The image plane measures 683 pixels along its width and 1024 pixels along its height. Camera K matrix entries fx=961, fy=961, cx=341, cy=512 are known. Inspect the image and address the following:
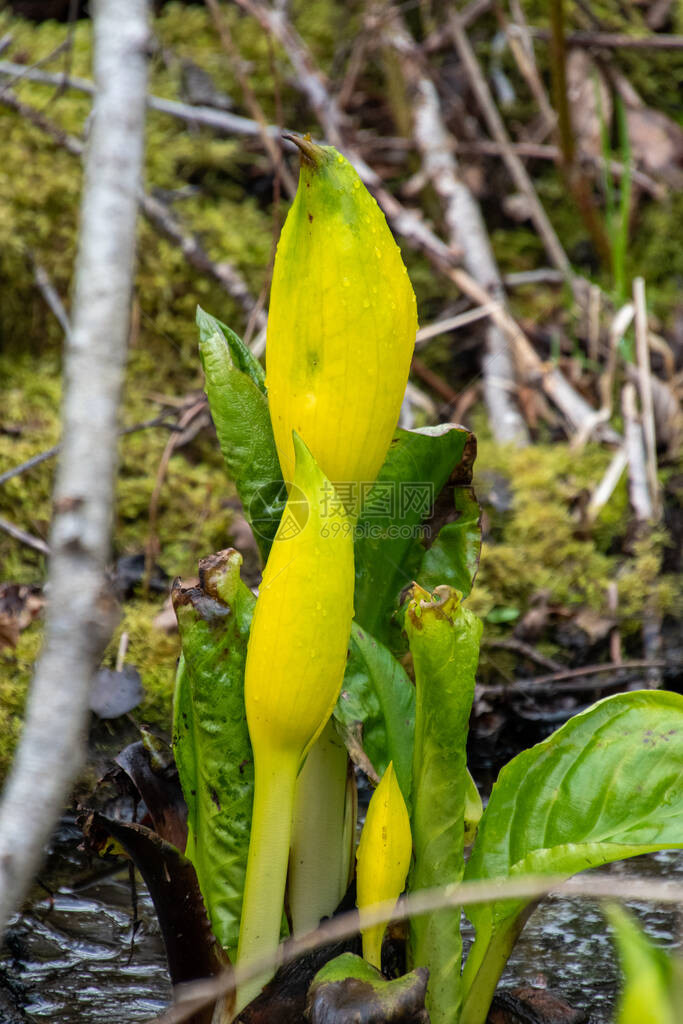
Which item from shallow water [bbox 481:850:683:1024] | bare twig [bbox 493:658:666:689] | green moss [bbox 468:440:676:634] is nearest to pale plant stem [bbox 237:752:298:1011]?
shallow water [bbox 481:850:683:1024]

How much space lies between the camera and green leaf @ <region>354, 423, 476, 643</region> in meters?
1.08

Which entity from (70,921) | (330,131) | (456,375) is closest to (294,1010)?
(70,921)

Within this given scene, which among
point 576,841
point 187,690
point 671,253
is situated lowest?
point 576,841

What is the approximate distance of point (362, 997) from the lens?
2.78 feet

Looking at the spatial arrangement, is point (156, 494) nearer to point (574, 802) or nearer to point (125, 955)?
point (125, 955)

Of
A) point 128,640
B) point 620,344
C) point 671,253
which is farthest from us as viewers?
point 671,253

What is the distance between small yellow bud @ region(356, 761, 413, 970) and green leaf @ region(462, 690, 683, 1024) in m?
0.08

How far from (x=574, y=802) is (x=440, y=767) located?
0.45 ft

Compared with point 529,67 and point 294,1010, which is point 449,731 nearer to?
point 294,1010

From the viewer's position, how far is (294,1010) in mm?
936

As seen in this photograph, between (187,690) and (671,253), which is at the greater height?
(671,253)

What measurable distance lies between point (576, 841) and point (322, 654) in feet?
1.02

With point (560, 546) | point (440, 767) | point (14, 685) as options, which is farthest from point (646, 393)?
point (440, 767)

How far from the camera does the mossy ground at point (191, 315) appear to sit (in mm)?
2172
